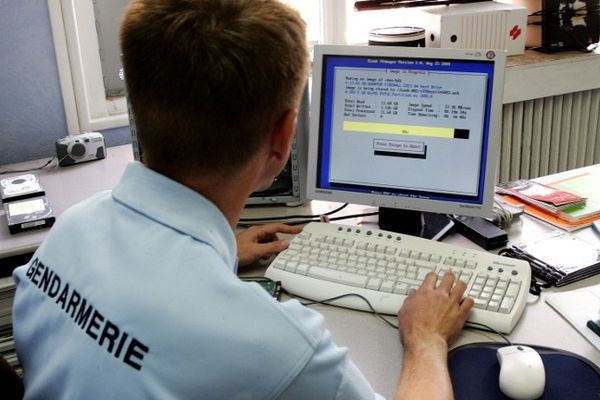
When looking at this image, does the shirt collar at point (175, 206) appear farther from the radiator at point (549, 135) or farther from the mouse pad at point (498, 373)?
the radiator at point (549, 135)

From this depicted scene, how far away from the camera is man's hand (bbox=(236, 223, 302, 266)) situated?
1339mm

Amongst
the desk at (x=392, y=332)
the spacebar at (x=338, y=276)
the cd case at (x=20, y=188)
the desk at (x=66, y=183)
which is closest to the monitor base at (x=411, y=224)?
the desk at (x=392, y=332)

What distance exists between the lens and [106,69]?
2.24m

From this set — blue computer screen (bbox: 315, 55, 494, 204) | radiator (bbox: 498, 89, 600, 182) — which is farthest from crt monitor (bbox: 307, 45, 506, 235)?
radiator (bbox: 498, 89, 600, 182)

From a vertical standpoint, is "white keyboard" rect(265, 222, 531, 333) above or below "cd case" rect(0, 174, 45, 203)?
below

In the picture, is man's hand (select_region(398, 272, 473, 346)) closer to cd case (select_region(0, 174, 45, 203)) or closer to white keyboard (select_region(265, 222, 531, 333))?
white keyboard (select_region(265, 222, 531, 333))

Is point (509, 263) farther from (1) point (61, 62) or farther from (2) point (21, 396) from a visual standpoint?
(1) point (61, 62)

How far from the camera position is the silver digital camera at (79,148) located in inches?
78.2

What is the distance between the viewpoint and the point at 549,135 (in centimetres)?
263

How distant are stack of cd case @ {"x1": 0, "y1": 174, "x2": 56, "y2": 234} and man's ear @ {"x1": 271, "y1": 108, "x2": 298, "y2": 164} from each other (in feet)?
3.09

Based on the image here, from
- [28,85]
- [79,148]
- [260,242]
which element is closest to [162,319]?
[260,242]

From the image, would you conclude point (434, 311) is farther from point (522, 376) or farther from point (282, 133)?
point (282, 133)

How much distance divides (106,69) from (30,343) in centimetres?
157

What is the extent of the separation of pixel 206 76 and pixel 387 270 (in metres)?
0.61
